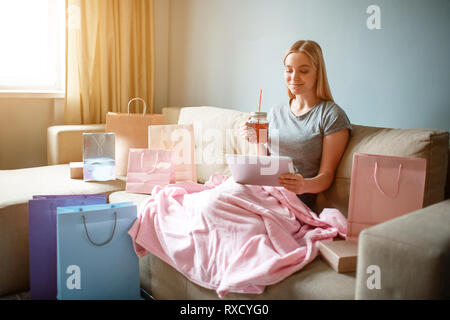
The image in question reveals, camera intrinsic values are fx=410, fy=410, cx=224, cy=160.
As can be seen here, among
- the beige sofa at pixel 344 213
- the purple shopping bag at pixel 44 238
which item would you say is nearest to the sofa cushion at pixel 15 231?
the beige sofa at pixel 344 213

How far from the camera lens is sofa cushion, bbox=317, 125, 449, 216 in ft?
4.88

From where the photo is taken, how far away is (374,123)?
80.6 inches

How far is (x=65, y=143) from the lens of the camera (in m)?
2.66

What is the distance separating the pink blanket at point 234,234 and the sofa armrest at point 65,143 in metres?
1.18

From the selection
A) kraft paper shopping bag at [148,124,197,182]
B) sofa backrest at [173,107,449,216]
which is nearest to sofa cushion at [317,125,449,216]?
sofa backrest at [173,107,449,216]

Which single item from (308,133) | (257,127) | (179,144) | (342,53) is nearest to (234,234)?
(257,127)

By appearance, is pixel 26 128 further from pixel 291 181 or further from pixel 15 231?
pixel 291 181

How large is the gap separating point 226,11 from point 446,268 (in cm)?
238

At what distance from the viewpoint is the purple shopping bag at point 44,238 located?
5.49 feet

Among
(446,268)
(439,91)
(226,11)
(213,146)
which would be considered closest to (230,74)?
(226,11)

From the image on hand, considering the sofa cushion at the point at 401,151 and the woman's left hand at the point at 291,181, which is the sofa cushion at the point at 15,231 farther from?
the sofa cushion at the point at 401,151

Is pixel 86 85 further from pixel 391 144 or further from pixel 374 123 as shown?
pixel 391 144

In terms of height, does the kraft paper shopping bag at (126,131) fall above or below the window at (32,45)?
below

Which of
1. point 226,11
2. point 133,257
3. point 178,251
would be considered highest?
point 226,11
